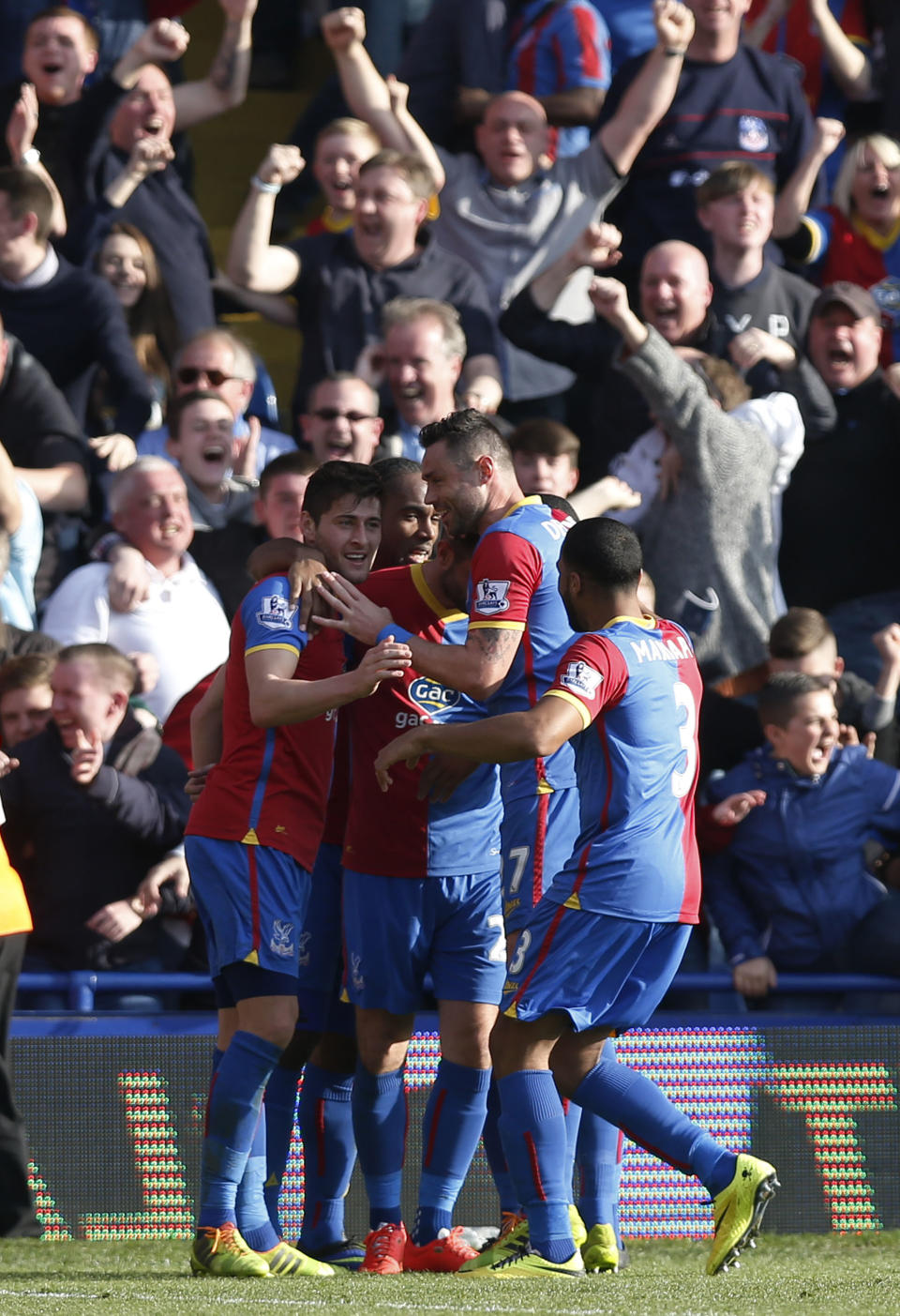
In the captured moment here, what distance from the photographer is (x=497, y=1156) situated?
6.26 meters

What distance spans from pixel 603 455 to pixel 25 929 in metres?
4.26

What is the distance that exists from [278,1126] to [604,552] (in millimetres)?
1917

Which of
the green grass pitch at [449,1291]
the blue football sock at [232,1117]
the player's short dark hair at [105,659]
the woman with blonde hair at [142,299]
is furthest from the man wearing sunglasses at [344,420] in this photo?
the blue football sock at [232,1117]

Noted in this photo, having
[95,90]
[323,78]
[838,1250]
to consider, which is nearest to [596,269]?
[95,90]

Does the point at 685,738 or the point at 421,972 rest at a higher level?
the point at 685,738

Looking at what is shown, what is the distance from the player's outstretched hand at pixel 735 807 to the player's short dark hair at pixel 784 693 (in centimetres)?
32

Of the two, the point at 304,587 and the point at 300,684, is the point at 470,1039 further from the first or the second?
the point at 304,587

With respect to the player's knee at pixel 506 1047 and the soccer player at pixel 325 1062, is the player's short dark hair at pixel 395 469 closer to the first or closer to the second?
the soccer player at pixel 325 1062

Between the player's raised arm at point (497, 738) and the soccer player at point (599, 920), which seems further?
the soccer player at point (599, 920)

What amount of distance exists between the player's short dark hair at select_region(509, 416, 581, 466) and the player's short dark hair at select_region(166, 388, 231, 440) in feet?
4.13

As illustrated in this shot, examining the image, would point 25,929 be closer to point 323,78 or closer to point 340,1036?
point 340,1036

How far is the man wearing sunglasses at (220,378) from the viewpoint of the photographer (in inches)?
356

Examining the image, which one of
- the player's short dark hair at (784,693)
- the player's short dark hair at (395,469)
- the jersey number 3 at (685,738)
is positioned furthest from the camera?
the player's short dark hair at (784,693)

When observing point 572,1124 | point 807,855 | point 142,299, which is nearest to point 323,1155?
point 572,1124
